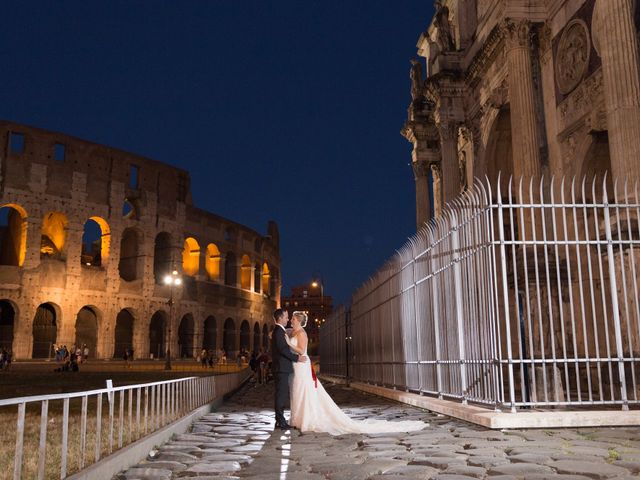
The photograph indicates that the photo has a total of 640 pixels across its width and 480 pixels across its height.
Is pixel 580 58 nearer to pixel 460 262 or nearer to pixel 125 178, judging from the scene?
pixel 460 262

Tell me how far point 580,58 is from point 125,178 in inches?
1406

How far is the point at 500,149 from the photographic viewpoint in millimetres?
19891

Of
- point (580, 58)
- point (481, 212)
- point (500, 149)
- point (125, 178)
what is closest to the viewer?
point (481, 212)

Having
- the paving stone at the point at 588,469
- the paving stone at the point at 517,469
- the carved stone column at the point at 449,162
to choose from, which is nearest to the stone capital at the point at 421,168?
the carved stone column at the point at 449,162

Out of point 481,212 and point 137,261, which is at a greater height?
point 137,261

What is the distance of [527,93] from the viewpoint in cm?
1575

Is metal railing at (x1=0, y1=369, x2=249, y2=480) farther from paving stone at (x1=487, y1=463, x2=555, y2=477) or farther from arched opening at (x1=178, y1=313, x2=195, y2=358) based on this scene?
arched opening at (x1=178, y1=313, x2=195, y2=358)

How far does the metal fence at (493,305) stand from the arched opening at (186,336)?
35.6m

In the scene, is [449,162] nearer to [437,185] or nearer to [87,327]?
[437,185]

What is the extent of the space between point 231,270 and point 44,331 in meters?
18.8

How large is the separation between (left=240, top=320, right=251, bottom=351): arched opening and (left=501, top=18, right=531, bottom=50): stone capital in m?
44.5

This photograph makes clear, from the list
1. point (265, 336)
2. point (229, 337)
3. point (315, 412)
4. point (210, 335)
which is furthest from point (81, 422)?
point (265, 336)

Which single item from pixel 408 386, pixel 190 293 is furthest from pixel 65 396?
pixel 190 293

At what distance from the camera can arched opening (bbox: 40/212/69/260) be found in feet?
145
